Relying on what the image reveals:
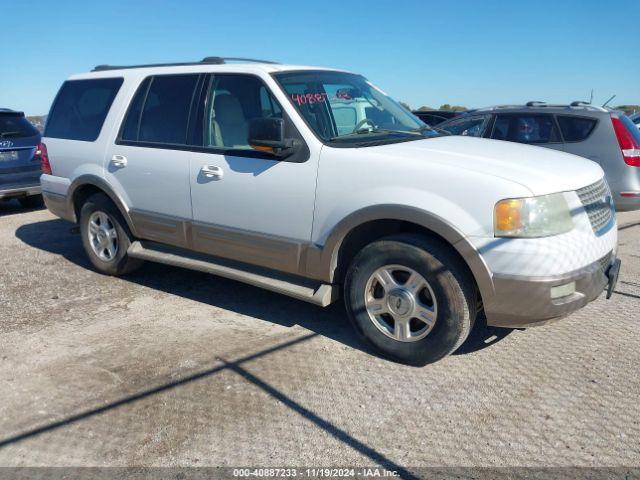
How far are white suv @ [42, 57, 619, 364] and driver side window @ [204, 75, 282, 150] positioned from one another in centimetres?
1

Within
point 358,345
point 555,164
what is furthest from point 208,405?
point 555,164

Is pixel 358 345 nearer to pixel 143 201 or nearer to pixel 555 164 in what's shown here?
pixel 555 164

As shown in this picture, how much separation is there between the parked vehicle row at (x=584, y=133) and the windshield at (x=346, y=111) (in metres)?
1.75

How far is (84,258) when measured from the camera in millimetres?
6359

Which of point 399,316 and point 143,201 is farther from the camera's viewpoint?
point 143,201

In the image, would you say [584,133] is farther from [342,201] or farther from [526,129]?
[342,201]

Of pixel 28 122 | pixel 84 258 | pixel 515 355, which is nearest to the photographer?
pixel 515 355

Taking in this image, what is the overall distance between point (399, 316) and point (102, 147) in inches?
129

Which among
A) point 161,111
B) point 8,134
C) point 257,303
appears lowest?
point 257,303

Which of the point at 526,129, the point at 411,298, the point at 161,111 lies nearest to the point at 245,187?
the point at 161,111

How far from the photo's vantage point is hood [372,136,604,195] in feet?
10.9

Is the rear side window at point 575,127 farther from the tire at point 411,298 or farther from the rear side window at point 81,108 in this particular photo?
the rear side window at point 81,108

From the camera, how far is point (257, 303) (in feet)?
16.0

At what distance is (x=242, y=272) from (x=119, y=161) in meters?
1.68
